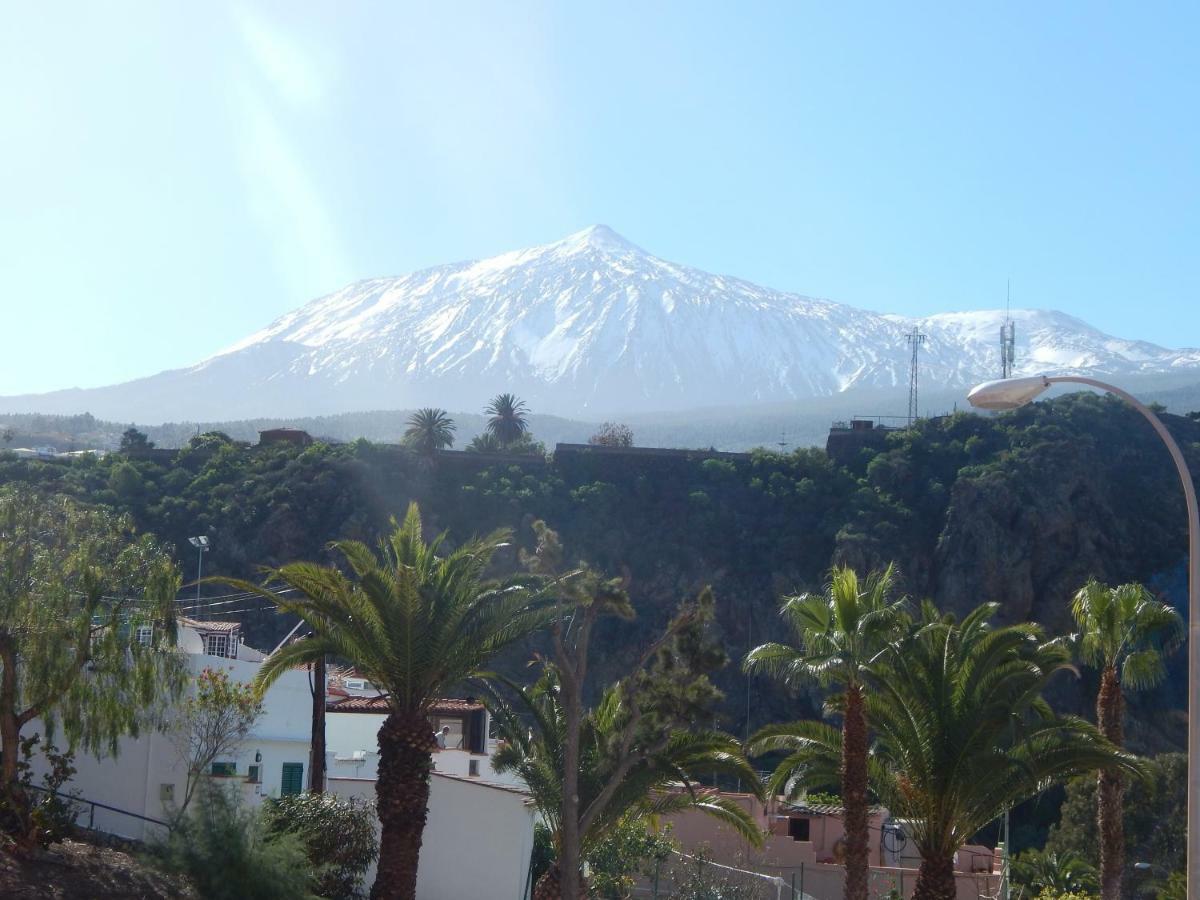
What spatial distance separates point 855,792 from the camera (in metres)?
21.4

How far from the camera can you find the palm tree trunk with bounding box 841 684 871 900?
2123 cm

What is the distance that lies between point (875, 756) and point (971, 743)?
2.62 m

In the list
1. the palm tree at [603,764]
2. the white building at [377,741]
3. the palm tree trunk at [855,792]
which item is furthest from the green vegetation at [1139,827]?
the palm tree at [603,764]

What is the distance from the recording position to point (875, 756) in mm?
23047

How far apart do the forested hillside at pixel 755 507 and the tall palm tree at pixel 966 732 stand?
49.6m

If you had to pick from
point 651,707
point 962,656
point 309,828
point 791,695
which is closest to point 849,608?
point 962,656

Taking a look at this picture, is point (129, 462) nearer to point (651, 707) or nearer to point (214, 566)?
point (214, 566)

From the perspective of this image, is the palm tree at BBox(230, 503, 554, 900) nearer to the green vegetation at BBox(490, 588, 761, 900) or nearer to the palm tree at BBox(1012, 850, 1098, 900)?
the green vegetation at BBox(490, 588, 761, 900)

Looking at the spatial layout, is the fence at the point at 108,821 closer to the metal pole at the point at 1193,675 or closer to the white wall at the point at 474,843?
the white wall at the point at 474,843

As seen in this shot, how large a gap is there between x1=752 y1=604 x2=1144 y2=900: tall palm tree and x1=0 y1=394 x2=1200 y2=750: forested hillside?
163ft

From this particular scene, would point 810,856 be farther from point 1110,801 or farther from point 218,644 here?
point 218,644

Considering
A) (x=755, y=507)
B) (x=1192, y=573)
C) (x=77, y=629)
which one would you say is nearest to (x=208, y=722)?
(x=77, y=629)

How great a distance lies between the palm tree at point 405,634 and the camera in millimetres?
20359

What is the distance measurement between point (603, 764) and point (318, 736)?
9.15 m
